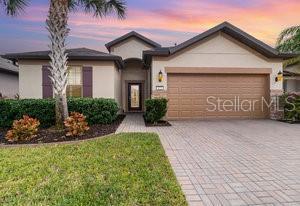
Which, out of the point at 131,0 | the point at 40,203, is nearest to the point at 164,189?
the point at 40,203

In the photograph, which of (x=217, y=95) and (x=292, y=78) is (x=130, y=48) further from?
(x=292, y=78)

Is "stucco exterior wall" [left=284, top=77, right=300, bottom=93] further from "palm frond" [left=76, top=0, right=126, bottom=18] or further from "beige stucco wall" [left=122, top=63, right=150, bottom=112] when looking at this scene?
"palm frond" [left=76, top=0, right=126, bottom=18]

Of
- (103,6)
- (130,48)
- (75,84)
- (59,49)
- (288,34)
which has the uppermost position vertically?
(288,34)

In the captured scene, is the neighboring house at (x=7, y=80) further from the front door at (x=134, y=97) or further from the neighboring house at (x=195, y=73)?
the front door at (x=134, y=97)

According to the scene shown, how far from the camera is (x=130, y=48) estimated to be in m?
21.7

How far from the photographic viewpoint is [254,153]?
282 inches

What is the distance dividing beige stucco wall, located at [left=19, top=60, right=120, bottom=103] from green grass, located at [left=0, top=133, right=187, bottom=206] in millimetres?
7810

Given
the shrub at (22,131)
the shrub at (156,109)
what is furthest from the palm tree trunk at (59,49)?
the shrub at (156,109)

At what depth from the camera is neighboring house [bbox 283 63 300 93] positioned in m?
21.3

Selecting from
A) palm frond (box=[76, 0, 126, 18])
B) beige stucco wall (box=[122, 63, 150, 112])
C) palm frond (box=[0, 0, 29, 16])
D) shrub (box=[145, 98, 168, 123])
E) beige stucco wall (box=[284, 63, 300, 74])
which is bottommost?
shrub (box=[145, 98, 168, 123])

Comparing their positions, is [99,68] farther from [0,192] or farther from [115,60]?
[0,192]

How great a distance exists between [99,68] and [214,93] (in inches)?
254

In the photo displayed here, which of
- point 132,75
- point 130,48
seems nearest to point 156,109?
point 132,75

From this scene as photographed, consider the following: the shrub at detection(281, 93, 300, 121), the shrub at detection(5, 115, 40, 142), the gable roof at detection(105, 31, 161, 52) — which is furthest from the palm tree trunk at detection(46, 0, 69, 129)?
the shrub at detection(281, 93, 300, 121)
